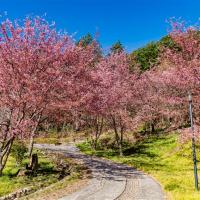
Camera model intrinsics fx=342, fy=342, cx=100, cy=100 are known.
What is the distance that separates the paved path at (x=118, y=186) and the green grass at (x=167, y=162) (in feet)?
3.02

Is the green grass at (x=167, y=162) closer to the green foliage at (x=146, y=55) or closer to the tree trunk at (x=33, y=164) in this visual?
the tree trunk at (x=33, y=164)

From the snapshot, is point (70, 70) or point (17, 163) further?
point (17, 163)

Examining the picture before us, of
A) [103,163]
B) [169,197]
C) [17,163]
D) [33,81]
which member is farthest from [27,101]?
[103,163]

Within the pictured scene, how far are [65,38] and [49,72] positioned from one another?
10.4ft

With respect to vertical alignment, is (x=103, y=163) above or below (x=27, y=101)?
below

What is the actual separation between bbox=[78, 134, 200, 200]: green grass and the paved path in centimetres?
92

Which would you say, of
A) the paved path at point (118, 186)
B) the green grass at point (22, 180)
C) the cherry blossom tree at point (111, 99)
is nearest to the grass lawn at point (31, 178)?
the green grass at point (22, 180)

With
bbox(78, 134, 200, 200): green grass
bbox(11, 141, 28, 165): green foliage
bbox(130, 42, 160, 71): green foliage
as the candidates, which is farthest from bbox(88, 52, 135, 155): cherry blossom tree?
bbox(130, 42, 160, 71): green foliage

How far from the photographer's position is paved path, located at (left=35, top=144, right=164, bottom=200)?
791 inches

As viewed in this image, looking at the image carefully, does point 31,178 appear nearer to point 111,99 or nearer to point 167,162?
point 167,162

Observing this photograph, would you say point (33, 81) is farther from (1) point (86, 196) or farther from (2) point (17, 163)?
(2) point (17, 163)

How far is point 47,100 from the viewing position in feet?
78.6

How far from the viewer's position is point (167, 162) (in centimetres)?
3406

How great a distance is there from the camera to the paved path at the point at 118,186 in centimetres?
2009
